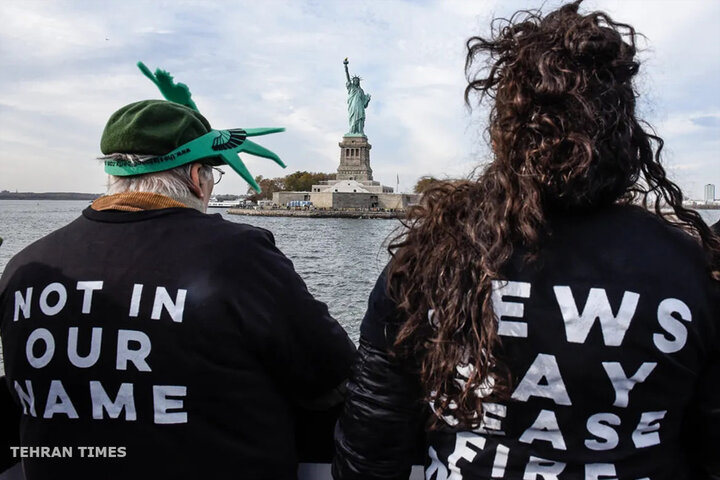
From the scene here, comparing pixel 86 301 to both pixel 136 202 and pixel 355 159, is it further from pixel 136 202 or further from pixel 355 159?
pixel 355 159

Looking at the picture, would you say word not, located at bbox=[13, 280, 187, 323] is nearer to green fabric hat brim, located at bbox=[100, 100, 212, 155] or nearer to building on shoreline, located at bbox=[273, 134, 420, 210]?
green fabric hat brim, located at bbox=[100, 100, 212, 155]

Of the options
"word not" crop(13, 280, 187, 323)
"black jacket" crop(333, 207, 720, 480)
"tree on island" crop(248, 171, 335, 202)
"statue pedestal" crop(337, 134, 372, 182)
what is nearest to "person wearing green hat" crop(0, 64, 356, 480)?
"word not" crop(13, 280, 187, 323)

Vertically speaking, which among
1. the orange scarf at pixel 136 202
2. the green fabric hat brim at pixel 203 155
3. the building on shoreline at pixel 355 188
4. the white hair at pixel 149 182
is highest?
the building on shoreline at pixel 355 188

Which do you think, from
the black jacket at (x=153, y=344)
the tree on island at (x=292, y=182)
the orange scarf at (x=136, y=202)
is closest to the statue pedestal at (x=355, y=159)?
the tree on island at (x=292, y=182)

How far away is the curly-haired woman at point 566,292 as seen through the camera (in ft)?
2.98

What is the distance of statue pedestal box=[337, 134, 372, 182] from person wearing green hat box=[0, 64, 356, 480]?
5646 cm

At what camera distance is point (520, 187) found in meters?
0.96

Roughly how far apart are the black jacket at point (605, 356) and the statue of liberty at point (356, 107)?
56.4 m

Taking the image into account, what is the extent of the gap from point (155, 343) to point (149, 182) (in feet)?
1.38

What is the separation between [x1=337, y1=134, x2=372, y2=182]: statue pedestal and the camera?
5722 cm

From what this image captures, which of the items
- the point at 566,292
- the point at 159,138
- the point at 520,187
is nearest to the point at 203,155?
the point at 159,138

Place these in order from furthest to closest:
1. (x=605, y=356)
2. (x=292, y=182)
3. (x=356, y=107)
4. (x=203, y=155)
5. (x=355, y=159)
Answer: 1. (x=292, y=182)
2. (x=355, y=159)
3. (x=356, y=107)
4. (x=203, y=155)
5. (x=605, y=356)

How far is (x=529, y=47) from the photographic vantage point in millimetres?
951

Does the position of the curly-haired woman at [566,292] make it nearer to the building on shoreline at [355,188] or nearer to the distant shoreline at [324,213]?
the distant shoreline at [324,213]
